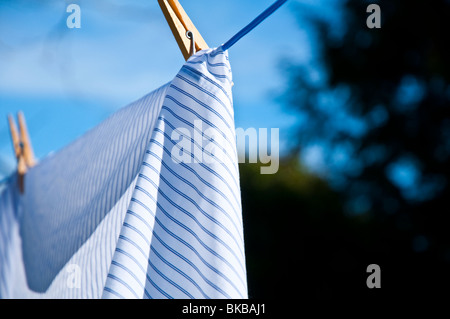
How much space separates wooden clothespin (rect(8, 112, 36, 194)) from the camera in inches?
55.7

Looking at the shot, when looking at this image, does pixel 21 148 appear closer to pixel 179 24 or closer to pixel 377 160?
pixel 179 24

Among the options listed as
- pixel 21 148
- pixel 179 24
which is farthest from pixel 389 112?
pixel 179 24

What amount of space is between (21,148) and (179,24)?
0.92 metres

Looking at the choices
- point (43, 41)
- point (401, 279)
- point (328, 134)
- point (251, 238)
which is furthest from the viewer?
point (251, 238)

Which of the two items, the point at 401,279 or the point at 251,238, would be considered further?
the point at 251,238

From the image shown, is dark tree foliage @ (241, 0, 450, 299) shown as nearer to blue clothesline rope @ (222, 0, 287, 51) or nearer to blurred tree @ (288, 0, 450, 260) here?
blurred tree @ (288, 0, 450, 260)

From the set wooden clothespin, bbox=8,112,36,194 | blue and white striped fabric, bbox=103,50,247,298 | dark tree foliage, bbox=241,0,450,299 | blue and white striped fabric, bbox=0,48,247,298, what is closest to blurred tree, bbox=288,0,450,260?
dark tree foliage, bbox=241,0,450,299

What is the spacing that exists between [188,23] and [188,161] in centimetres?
20

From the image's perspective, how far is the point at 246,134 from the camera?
→ 0.73 meters

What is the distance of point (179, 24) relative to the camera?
2.34ft

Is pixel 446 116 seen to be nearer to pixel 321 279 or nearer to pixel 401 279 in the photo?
pixel 401 279

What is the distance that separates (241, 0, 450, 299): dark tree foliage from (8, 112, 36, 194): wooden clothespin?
5430 mm

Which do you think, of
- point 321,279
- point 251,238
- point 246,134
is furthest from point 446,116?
point 246,134

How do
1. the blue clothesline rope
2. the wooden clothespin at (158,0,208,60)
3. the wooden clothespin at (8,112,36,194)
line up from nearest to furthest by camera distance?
the blue clothesline rope < the wooden clothespin at (158,0,208,60) < the wooden clothespin at (8,112,36,194)
